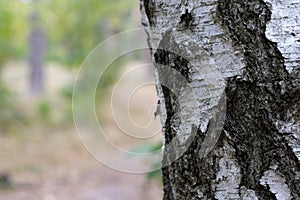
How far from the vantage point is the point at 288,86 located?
0.78 meters

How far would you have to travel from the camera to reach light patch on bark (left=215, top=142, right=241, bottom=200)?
833 mm

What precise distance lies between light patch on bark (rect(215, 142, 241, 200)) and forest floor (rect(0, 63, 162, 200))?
3.48 m

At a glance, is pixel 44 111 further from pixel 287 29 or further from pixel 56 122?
pixel 287 29

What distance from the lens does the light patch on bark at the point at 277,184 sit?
0.80m

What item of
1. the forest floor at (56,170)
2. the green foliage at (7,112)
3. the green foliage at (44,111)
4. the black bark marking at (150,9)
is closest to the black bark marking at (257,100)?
the black bark marking at (150,9)

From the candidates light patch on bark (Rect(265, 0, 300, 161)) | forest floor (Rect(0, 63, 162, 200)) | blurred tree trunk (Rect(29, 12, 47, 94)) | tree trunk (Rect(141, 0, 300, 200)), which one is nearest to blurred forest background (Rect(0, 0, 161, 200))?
forest floor (Rect(0, 63, 162, 200))

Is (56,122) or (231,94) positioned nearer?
(231,94)

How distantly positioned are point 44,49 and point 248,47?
39.7 feet

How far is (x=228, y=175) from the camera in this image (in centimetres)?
84

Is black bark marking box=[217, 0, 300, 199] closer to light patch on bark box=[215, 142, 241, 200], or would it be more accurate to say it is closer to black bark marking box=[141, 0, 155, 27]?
light patch on bark box=[215, 142, 241, 200]

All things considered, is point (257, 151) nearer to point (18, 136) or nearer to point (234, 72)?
point (234, 72)

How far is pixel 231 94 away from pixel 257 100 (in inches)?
1.8

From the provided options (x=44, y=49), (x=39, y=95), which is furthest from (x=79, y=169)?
(x=44, y=49)

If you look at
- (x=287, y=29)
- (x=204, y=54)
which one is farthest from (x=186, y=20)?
(x=287, y=29)
